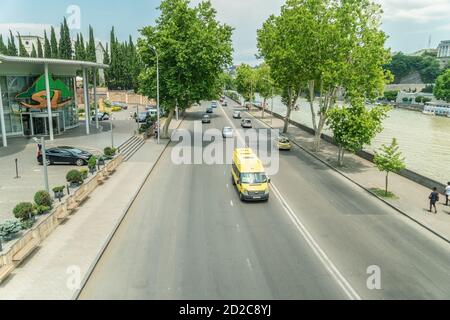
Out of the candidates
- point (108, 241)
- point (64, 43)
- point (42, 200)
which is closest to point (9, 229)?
point (42, 200)

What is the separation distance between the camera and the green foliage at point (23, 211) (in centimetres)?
1728

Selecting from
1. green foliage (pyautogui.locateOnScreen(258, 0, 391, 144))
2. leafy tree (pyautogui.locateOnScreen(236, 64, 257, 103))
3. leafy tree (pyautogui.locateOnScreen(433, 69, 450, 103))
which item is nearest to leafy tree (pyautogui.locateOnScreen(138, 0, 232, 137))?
green foliage (pyautogui.locateOnScreen(258, 0, 391, 144))

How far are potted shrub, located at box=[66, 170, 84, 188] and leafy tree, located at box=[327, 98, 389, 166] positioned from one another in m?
21.2

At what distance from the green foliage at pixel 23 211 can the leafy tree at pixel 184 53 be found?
2647cm

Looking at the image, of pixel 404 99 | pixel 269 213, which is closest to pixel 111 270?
pixel 269 213

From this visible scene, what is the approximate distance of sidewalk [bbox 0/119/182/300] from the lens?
1340 centimetres

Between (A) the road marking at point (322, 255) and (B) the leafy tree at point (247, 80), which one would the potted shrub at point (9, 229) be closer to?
(A) the road marking at point (322, 255)

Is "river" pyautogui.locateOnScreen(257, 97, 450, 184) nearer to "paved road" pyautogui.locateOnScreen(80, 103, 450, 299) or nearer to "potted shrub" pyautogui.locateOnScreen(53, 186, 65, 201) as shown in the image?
"paved road" pyautogui.locateOnScreen(80, 103, 450, 299)

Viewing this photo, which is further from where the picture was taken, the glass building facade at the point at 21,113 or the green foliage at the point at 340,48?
the glass building facade at the point at 21,113

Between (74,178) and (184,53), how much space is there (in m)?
22.1

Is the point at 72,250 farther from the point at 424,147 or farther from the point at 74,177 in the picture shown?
the point at 424,147

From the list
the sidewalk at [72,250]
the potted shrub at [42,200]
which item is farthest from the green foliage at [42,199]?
the sidewalk at [72,250]
